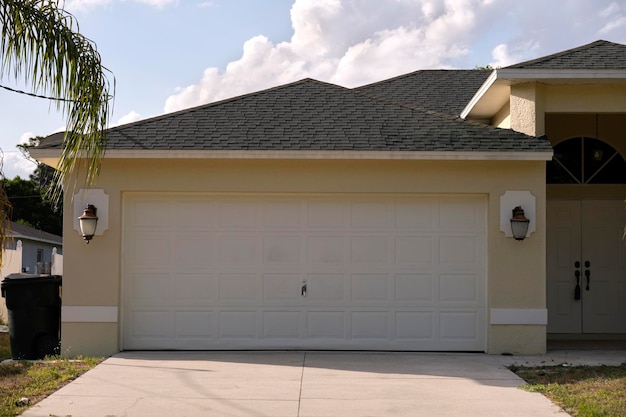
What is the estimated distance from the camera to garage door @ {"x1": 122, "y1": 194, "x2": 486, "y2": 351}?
11.8 m

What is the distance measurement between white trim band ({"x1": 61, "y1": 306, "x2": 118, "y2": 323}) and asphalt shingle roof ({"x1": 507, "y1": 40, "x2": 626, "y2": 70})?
6.76 m

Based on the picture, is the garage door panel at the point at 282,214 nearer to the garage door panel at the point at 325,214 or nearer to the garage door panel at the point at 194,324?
the garage door panel at the point at 325,214

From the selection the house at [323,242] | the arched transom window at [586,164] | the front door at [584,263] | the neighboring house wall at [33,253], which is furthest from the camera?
the neighboring house wall at [33,253]

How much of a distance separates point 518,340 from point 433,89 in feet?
23.1

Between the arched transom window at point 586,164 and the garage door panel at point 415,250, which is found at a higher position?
the arched transom window at point 586,164

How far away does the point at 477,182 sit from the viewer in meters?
11.8

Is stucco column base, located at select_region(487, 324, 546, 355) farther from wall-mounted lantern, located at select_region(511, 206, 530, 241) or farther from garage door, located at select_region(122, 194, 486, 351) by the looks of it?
wall-mounted lantern, located at select_region(511, 206, 530, 241)

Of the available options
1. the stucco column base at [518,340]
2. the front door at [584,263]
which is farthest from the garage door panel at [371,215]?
the front door at [584,263]

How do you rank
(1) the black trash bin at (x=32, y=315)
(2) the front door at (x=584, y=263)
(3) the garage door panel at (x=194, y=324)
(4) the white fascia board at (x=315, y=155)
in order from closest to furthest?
1. (4) the white fascia board at (x=315, y=155)
2. (3) the garage door panel at (x=194, y=324)
3. (1) the black trash bin at (x=32, y=315)
4. (2) the front door at (x=584, y=263)

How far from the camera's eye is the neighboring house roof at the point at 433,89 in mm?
16141

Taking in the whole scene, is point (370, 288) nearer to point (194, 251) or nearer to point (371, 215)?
point (371, 215)

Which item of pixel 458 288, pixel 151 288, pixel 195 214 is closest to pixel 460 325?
pixel 458 288

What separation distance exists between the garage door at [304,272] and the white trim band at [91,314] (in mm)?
226

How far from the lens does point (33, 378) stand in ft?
31.4
